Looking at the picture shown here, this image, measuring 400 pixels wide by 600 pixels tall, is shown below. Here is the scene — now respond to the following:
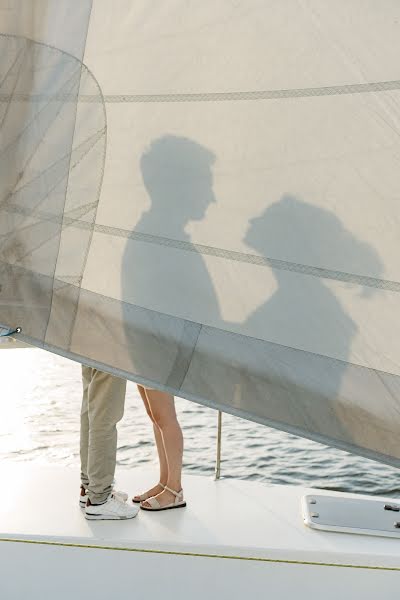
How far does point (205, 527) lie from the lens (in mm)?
2262

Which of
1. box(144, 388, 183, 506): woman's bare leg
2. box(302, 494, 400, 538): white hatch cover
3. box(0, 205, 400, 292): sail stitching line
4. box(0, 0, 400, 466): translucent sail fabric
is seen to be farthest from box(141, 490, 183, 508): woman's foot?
box(0, 205, 400, 292): sail stitching line

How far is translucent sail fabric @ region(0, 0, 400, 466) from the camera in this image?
178 cm

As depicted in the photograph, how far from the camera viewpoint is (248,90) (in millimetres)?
1868

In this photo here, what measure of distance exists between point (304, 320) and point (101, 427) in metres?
0.68

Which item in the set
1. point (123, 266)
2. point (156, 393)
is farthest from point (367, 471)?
point (123, 266)

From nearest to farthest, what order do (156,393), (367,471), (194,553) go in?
1. (194,553)
2. (156,393)
3. (367,471)

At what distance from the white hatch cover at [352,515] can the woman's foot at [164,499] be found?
325mm

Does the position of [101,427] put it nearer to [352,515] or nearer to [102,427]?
[102,427]

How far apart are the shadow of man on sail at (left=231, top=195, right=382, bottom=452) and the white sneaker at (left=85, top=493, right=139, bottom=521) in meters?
0.61

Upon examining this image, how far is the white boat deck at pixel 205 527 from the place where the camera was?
7.05 ft

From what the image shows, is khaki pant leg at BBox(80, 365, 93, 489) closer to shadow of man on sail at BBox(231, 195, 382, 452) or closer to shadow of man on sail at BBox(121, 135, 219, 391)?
shadow of man on sail at BBox(121, 135, 219, 391)

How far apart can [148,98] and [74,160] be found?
0.20 meters

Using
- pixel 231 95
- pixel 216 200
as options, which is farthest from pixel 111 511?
pixel 231 95

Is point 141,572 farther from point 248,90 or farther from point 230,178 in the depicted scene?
point 248,90
